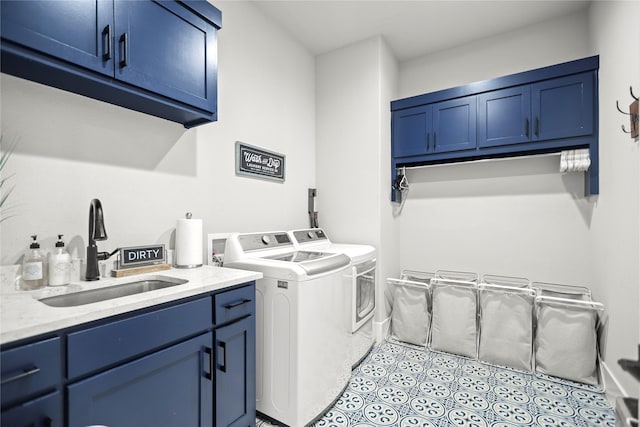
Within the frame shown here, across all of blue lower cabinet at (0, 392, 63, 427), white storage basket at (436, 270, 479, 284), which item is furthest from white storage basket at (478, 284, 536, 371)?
blue lower cabinet at (0, 392, 63, 427)

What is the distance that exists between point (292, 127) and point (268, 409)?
93.8 inches

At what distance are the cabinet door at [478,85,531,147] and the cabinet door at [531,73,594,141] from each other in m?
0.07

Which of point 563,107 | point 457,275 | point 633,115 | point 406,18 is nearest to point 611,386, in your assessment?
point 457,275

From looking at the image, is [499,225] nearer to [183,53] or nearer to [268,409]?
[268,409]

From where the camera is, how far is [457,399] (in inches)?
79.5

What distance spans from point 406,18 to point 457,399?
3.15m

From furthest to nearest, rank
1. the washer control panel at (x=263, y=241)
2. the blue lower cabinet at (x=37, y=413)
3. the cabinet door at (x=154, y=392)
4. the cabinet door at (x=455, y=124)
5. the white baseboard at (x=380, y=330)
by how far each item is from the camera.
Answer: the white baseboard at (x=380, y=330) → the cabinet door at (x=455, y=124) → the washer control panel at (x=263, y=241) → the cabinet door at (x=154, y=392) → the blue lower cabinet at (x=37, y=413)

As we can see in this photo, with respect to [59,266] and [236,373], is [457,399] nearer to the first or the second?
[236,373]

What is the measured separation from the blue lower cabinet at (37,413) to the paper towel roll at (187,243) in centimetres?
92

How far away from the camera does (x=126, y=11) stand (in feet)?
4.44

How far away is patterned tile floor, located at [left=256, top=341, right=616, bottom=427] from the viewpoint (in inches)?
71.3

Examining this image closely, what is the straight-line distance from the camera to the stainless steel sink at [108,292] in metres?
1.26

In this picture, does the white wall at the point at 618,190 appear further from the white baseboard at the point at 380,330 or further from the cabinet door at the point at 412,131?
the white baseboard at the point at 380,330

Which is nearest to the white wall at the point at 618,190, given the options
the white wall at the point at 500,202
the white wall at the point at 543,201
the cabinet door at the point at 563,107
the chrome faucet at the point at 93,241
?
the white wall at the point at 543,201
